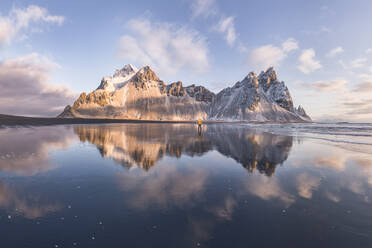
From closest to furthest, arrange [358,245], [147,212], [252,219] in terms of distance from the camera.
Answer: [358,245] < [252,219] < [147,212]

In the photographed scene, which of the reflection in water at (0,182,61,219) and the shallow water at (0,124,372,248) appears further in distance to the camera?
the reflection in water at (0,182,61,219)

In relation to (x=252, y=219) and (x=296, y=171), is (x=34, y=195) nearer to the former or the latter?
(x=252, y=219)

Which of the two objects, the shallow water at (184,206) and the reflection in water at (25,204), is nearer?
the shallow water at (184,206)

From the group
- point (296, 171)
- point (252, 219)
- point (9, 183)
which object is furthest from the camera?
point (296, 171)

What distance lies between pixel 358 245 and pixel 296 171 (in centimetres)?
611

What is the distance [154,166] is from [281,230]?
24.8ft

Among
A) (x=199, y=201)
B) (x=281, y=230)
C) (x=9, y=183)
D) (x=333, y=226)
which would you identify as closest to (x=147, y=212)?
(x=199, y=201)

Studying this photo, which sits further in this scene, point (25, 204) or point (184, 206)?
point (25, 204)

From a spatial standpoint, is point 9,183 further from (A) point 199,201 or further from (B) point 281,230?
(B) point 281,230

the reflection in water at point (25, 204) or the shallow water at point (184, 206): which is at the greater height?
the shallow water at point (184, 206)

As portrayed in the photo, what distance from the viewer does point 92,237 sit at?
4.14 m

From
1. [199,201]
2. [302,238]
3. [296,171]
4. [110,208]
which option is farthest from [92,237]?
[296,171]

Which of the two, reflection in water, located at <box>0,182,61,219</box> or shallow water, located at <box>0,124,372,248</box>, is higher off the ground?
shallow water, located at <box>0,124,372,248</box>

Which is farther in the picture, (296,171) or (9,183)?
(296,171)
